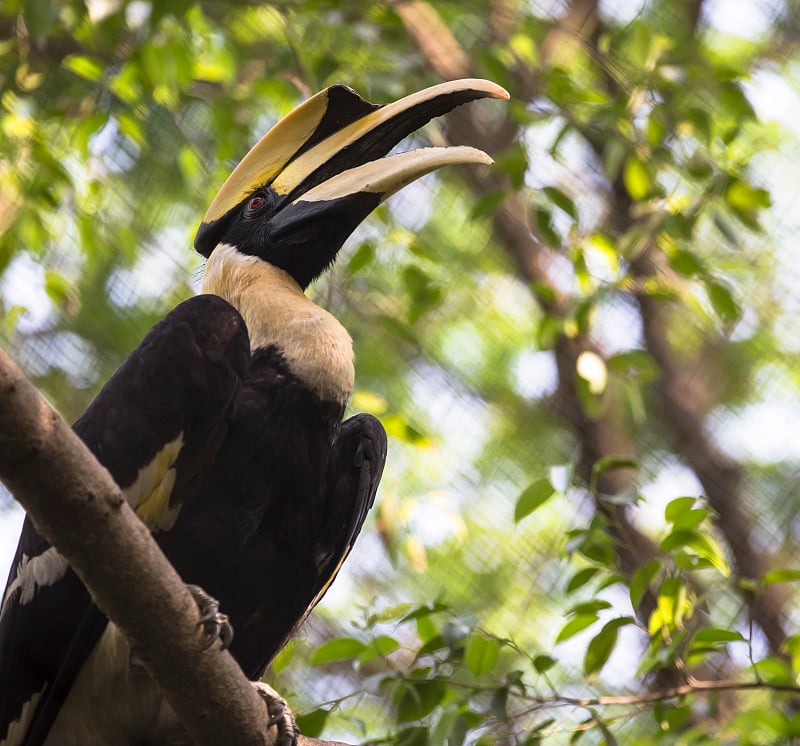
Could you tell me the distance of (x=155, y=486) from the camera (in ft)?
5.96

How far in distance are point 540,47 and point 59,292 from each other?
1.84m

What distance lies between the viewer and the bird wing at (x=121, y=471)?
70.2 inches

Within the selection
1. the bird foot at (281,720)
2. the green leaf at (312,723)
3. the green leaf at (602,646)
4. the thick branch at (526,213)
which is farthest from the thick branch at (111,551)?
the thick branch at (526,213)

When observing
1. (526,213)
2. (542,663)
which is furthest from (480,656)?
(526,213)

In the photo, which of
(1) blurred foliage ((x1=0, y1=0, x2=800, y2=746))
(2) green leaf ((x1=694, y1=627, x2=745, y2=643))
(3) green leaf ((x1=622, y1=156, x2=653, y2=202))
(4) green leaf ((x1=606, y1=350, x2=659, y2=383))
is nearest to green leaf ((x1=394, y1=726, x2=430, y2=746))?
(1) blurred foliage ((x1=0, y1=0, x2=800, y2=746))

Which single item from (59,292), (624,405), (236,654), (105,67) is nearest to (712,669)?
(624,405)

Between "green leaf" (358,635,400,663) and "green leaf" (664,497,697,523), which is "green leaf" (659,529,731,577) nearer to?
"green leaf" (664,497,697,523)

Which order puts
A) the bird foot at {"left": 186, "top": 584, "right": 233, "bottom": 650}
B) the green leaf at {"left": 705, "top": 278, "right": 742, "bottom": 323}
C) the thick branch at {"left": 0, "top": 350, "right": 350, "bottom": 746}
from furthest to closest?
1. the green leaf at {"left": 705, "top": 278, "right": 742, "bottom": 323}
2. the bird foot at {"left": 186, "top": 584, "right": 233, "bottom": 650}
3. the thick branch at {"left": 0, "top": 350, "right": 350, "bottom": 746}

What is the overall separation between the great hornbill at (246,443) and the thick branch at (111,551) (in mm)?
80

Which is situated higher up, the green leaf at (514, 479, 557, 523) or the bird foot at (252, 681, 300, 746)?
the green leaf at (514, 479, 557, 523)

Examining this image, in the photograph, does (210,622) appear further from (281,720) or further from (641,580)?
(641,580)

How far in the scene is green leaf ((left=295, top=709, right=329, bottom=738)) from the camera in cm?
207

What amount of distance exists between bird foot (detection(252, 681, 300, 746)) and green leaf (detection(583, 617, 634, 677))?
549 mm

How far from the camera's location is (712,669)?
11.5 ft
